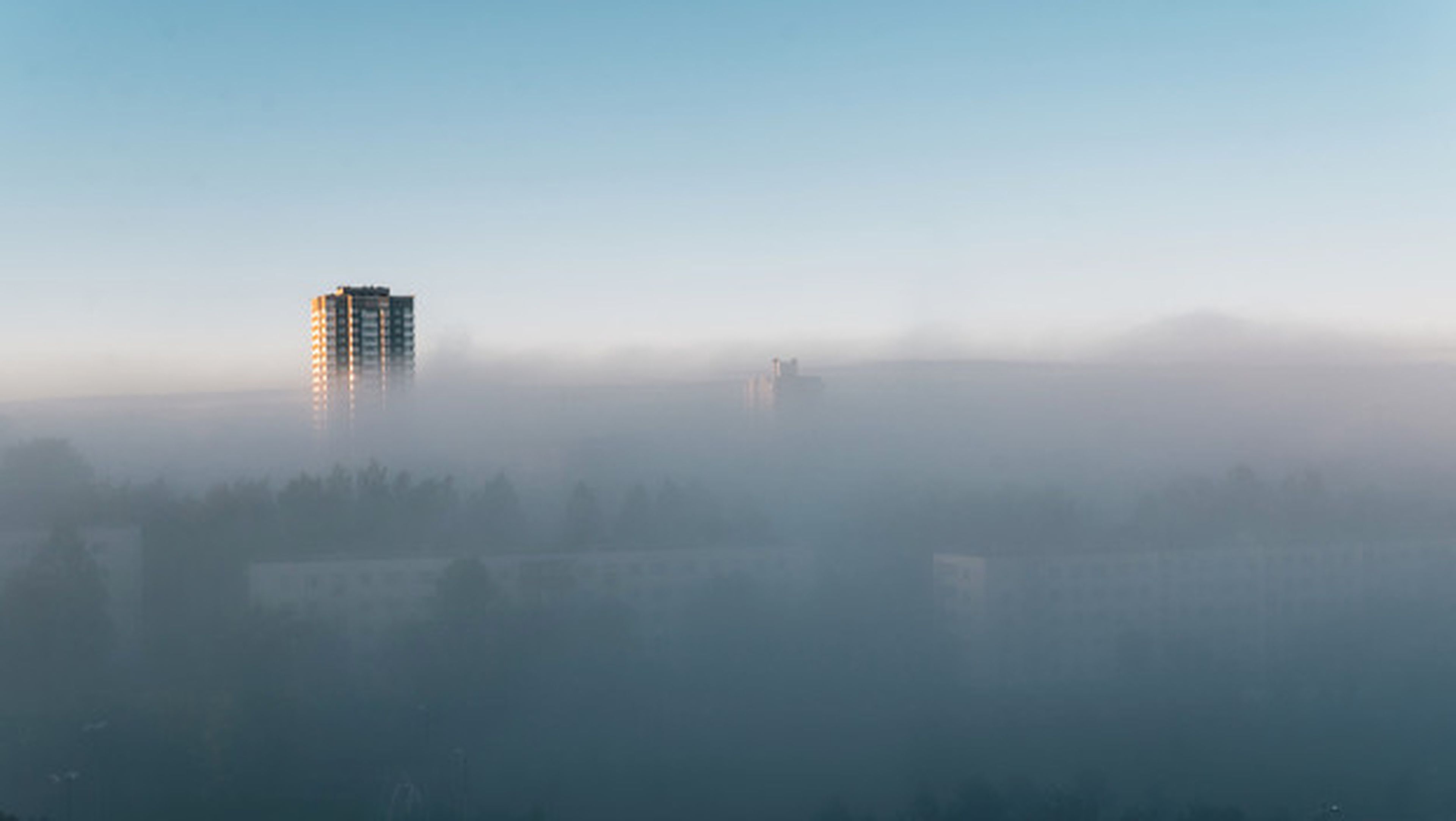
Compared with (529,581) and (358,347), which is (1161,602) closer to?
(529,581)

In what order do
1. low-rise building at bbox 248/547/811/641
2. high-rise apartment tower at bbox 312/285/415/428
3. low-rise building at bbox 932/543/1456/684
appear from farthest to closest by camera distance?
high-rise apartment tower at bbox 312/285/415/428
low-rise building at bbox 932/543/1456/684
low-rise building at bbox 248/547/811/641

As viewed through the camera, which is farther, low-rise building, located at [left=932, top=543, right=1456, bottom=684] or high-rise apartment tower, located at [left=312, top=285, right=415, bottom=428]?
high-rise apartment tower, located at [left=312, top=285, right=415, bottom=428]

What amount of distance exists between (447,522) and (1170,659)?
1111cm

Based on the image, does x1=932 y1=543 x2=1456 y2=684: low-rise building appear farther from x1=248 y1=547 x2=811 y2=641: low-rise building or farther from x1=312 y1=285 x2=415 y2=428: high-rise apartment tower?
x1=312 y1=285 x2=415 y2=428: high-rise apartment tower

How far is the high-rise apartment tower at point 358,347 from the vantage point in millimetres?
29750

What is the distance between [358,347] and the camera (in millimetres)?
29938

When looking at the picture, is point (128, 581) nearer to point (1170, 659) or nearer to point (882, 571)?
point (882, 571)

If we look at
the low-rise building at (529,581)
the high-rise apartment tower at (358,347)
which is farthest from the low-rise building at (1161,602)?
the high-rise apartment tower at (358,347)

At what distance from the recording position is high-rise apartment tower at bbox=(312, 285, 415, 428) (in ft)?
97.6

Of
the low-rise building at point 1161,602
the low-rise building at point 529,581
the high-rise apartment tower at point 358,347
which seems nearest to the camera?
the low-rise building at point 529,581

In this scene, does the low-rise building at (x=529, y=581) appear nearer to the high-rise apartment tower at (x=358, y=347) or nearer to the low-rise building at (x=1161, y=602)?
the low-rise building at (x=1161, y=602)

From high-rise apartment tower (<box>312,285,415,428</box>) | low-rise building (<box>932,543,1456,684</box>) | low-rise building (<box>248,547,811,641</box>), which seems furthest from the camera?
high-rise apartment tower (<box>312,285,415,428</box>)

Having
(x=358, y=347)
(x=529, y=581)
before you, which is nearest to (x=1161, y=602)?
(x=529, y=581)

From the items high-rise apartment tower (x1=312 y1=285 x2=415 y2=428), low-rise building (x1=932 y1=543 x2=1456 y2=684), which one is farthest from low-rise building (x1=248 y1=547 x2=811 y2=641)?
high-rise apartment tower (x1=312 y1=285 x2=415 y2=428)
